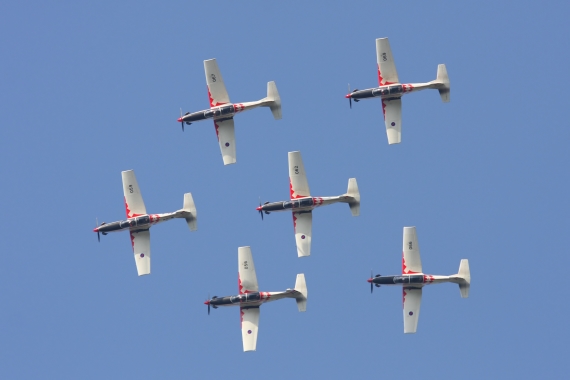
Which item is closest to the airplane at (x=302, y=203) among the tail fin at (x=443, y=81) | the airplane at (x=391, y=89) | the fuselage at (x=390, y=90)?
the airplane at (x=391, y=89)

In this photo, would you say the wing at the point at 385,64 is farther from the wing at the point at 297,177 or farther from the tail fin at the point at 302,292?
the tail fin at the point at 302,292

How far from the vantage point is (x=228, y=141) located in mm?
148875

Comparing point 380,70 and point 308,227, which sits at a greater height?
point 380,70

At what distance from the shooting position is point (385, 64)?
486ft

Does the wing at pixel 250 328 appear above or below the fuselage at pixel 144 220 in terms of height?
below

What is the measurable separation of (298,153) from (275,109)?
3.87 meters

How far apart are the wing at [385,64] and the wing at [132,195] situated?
68.0 feet

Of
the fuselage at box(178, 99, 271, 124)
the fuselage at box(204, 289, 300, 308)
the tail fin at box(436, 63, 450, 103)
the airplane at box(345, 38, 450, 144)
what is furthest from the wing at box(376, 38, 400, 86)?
the fuselage at box(204, 289, 300, 308)

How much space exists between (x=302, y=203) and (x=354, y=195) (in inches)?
162

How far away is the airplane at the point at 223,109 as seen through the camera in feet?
484

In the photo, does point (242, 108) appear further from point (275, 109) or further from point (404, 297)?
point (404, 297)

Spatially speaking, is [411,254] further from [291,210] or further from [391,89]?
[391,89]

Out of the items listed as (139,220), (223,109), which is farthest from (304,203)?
(139,220)

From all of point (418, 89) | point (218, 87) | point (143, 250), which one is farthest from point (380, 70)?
point (143, 250)
